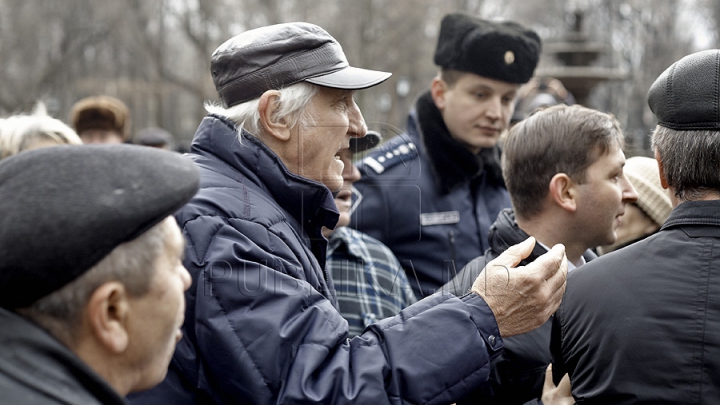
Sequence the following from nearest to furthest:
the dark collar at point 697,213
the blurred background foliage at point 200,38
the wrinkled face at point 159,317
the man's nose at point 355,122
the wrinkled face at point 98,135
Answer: the wrinkled face at point 159,317, the dark collar at point 697,213, the man's nose at point 355,122, the wrinkled face at point 98,135, the blurred background foliage at point 200,38

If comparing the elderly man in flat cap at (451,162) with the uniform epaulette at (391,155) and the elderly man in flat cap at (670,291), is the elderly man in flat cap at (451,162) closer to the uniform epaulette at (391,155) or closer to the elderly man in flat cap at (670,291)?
the uniform epaulette at (391,155)

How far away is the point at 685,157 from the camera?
2.13 meters

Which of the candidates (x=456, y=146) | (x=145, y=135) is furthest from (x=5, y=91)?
(x=456, y=146)

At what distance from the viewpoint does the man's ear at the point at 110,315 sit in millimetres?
1489

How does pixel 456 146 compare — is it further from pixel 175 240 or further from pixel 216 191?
pixel 175 240

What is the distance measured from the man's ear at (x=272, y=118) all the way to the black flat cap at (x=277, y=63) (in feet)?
0.17

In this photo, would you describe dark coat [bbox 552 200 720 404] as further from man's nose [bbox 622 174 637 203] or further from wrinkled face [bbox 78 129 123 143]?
wrinkled face [bbox 78 129 123 143]

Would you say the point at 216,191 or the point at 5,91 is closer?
the point at 216,191

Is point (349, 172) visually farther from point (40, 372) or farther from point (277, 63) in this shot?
point (40, 372)

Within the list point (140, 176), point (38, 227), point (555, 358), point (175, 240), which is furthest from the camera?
point (555, 358)

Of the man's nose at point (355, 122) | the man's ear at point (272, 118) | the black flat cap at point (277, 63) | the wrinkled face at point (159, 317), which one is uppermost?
the black flat cap at point (277, 63)

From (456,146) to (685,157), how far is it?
2.22 meters

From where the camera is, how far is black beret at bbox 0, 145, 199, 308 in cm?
142

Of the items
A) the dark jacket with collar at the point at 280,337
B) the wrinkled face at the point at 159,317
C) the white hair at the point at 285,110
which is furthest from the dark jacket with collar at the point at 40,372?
the white hair at the point at 285,110
